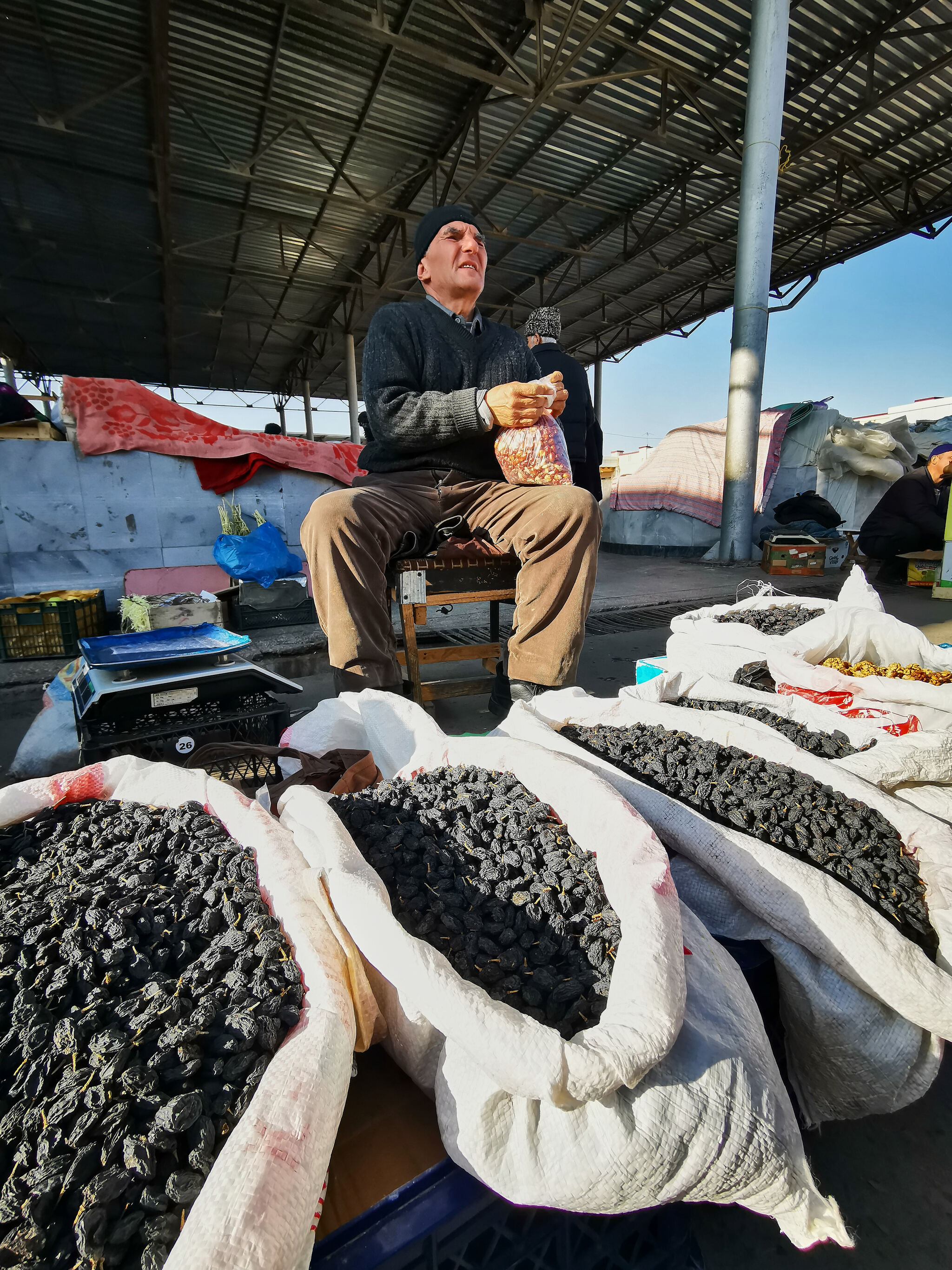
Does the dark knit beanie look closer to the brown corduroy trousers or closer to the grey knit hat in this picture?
the brown corduroy trousers

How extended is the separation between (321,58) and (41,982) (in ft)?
21.3

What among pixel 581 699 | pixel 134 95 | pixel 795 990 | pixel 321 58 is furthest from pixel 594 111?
pixel 795 990

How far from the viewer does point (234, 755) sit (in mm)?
1307

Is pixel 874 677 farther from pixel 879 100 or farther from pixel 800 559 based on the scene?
pixel 879 100

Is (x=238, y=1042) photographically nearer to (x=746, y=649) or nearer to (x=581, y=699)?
(x=581, y=699)

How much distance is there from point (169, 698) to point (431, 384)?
1.19 m

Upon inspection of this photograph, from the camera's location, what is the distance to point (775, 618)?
2.12 m

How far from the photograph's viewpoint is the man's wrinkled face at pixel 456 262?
1.83 metres

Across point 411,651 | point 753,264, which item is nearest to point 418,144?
point 753,264

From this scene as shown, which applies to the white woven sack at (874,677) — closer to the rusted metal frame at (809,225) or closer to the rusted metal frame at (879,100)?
the rusted metal frame at (879,100)

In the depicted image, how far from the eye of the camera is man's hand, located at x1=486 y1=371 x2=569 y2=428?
158cm

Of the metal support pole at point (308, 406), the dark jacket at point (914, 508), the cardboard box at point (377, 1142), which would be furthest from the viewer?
the metal support pole at point (308, 406)

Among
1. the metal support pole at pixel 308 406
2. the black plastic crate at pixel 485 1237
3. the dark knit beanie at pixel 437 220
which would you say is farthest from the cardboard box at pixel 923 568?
the metal support pole at pixel 308 406

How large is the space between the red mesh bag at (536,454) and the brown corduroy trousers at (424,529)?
0.12ft
